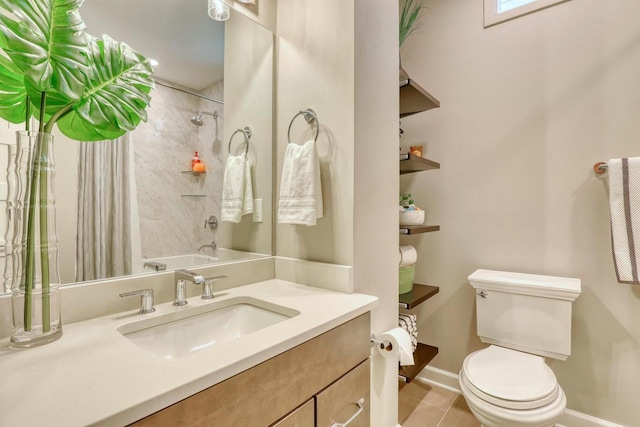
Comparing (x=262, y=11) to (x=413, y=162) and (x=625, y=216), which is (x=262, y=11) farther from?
(x=625, y=216)

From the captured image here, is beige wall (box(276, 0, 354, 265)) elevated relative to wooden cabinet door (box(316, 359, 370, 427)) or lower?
elevated

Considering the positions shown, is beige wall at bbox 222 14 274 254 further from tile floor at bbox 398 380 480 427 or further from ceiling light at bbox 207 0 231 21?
tile floor at bbox 398 380 480 427

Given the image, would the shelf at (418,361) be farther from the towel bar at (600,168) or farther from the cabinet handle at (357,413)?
the towel bar at (600,168)

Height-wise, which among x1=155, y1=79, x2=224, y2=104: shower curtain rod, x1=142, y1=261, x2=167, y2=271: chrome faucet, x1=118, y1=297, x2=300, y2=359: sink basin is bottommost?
x1=118, y1=297, x2=300, y2=359: sink basin

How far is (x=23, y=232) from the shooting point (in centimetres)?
70

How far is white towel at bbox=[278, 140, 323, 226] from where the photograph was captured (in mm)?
1173

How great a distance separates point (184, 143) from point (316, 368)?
990 mm

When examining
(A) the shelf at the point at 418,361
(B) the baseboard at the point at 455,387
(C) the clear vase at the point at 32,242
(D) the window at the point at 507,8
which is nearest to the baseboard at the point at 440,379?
(B) the baseboard at the point at 455,387

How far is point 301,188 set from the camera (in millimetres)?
1197

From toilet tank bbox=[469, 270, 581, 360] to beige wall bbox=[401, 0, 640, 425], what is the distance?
21 cm

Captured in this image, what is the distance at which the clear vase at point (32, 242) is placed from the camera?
27.2 inches

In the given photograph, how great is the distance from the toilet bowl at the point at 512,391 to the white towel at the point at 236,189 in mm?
1319

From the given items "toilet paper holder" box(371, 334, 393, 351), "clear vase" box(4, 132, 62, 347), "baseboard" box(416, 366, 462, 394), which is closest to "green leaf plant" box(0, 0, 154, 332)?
"clear vase" box(4, 132, 62, 347)

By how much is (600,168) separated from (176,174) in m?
2.05
